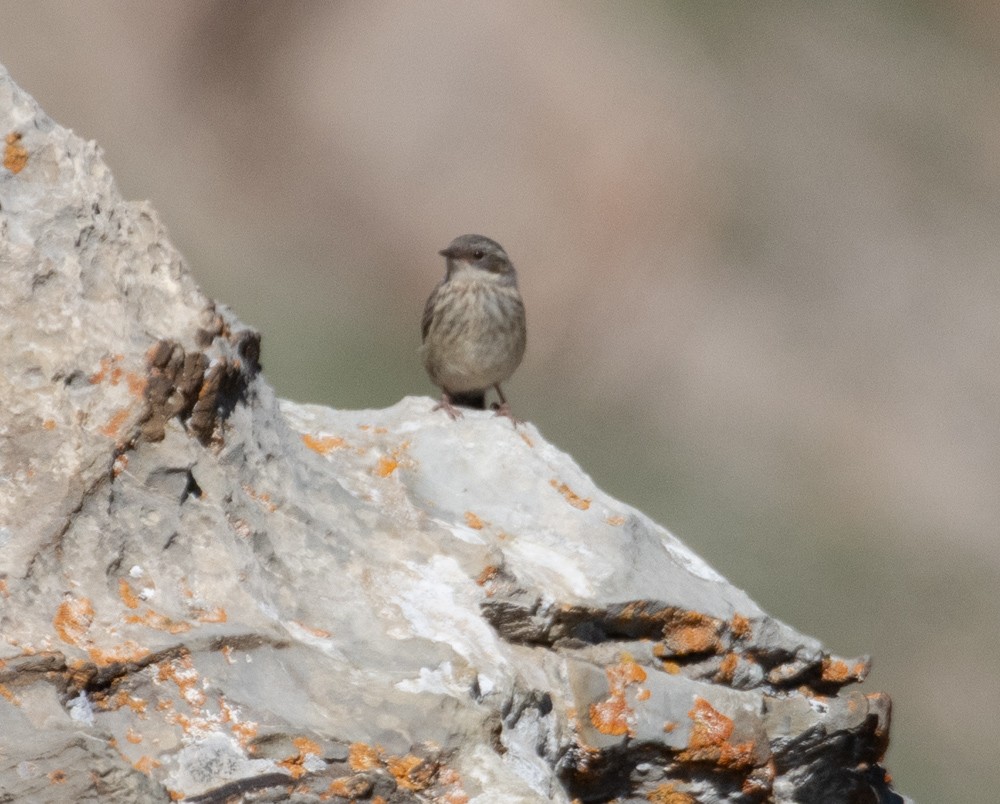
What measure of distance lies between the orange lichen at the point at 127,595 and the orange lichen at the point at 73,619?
3.3 inches

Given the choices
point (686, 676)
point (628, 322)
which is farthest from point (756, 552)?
point (686, 676)

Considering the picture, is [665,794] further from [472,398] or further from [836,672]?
[472,398]

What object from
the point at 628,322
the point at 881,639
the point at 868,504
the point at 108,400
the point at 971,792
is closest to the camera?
the point at 108,400

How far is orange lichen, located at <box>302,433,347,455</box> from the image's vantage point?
5.14 meters

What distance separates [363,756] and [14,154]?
1774 mm

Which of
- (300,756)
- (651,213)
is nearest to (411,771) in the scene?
(300,756)

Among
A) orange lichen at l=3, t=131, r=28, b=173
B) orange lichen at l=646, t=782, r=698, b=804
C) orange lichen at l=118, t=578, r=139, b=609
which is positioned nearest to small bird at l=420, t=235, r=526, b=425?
orange lichen at l=646, t=782, r=698, b=804

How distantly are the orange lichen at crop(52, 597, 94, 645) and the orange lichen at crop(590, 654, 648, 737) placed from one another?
4.61 feet

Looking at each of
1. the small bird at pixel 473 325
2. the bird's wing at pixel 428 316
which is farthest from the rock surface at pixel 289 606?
the bird's wing at pixel 428 316

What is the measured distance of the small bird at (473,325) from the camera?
8.80 metres

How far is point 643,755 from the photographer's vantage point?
186 inches

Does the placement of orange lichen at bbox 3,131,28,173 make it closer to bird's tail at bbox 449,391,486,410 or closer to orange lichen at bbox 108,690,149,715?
orange lichen at bbox 108,690,149,715

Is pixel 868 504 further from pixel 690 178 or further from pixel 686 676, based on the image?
pixel 686 676

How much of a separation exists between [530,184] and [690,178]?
1.73m
